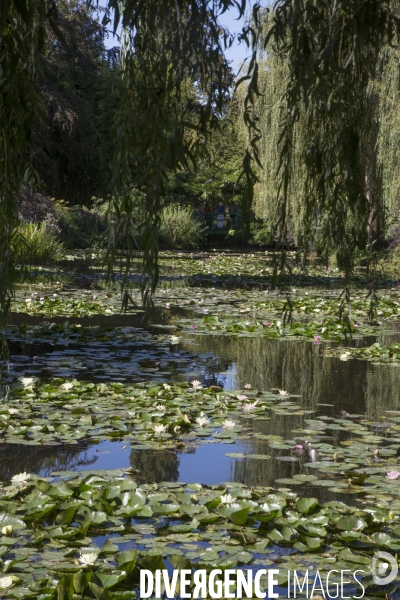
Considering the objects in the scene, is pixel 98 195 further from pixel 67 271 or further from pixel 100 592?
pixel 100 592

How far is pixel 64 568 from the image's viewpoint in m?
2.48

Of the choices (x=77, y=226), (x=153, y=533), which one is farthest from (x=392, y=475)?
(x=77, y=226)

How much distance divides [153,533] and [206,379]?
9.64 ft

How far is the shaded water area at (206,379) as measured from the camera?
3.67m

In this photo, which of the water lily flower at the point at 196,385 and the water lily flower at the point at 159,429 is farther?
the water lily flower at the point at 196,385

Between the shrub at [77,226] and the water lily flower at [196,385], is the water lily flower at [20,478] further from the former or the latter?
the shrub at [77,226]

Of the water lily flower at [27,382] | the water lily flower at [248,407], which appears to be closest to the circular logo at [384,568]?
the water lily flower at [248,407]

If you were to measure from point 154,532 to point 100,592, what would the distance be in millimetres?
588

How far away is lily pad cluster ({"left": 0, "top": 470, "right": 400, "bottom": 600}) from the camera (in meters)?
2.48

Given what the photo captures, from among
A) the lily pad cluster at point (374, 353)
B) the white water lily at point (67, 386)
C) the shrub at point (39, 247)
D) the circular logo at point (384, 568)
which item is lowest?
the circular logo at point (384, 568)

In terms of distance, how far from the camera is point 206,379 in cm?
579

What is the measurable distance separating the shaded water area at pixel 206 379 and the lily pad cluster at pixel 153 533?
1.09 ft

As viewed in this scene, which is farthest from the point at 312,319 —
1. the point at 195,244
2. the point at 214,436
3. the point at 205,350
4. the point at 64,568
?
the point at 195,244

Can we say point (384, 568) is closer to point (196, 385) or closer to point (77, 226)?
point (196, 385)
